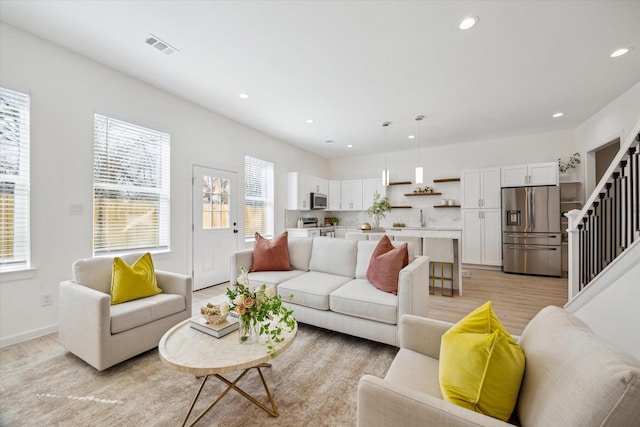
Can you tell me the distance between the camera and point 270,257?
3.33m

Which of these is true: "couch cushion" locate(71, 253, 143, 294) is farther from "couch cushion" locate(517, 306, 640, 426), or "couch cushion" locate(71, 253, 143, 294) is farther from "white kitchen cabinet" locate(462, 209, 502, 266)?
"white kitchen cabinet" locate(462, 209, 502, 266)

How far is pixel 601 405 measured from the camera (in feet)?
2.23

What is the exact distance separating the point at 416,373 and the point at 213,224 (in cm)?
392

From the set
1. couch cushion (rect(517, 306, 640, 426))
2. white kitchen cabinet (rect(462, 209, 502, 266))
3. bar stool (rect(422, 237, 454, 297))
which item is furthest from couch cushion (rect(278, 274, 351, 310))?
white kitchen cabinet (rect(462, 209, 502, 266))

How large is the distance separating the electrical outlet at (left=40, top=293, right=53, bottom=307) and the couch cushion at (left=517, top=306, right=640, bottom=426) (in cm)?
389

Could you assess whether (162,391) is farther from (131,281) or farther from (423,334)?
(423,334)

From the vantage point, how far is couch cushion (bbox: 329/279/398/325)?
2.30 m

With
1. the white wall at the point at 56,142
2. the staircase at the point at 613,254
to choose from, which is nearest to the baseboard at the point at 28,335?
the white wall at the point at 56,142

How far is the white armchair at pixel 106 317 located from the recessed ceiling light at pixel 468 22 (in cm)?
344

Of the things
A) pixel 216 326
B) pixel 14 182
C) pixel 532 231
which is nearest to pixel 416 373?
pixel 216 326

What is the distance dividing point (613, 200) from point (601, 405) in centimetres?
271

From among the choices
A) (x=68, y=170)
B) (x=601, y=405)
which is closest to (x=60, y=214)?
(x=68, y=170)

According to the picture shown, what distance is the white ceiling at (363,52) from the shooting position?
2.28 metres

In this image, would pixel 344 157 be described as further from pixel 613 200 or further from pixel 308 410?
pixel 308 410
